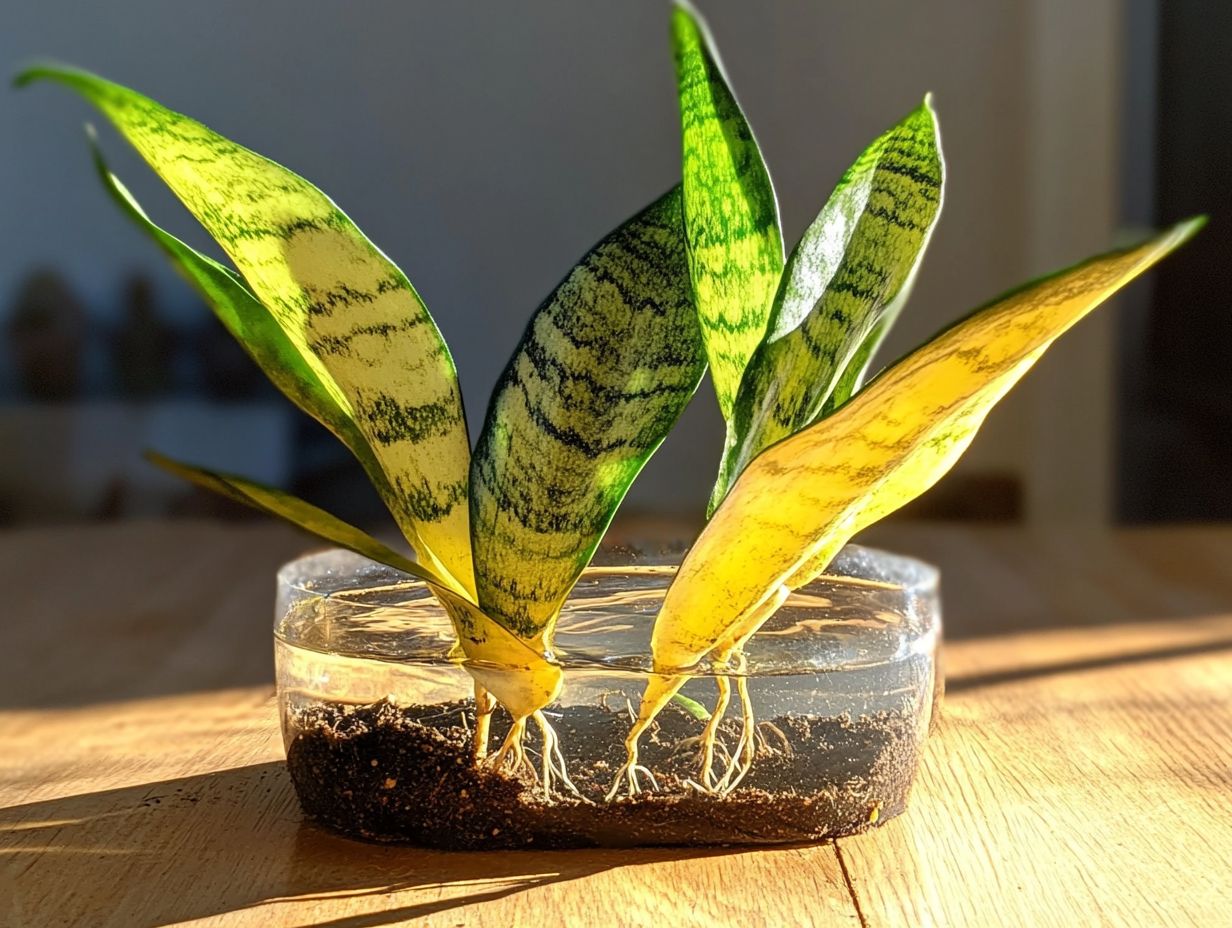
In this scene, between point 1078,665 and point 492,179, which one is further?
point 492,179

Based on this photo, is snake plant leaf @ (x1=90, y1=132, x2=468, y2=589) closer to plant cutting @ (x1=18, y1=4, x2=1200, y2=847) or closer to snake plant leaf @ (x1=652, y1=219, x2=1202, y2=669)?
plant cutting @ (x1=18, y1=4, x2=1200, y2=847)

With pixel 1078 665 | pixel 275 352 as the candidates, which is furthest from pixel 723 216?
pixel 1078 665

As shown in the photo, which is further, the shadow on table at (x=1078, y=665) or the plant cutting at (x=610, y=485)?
the shadow on table at (x=1078, y=665)

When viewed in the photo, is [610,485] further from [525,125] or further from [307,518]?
[525,125]

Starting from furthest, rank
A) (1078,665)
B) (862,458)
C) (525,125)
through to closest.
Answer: (525,125), (1078,665), (862,458)

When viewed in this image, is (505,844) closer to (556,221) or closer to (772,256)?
(772,256)

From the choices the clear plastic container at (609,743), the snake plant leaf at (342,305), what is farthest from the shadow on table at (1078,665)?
the snake plant leaf at (342,305)

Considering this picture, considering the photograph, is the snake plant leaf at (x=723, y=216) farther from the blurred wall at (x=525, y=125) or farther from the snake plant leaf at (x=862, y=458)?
the blurred wall at (x=525, y=125)
